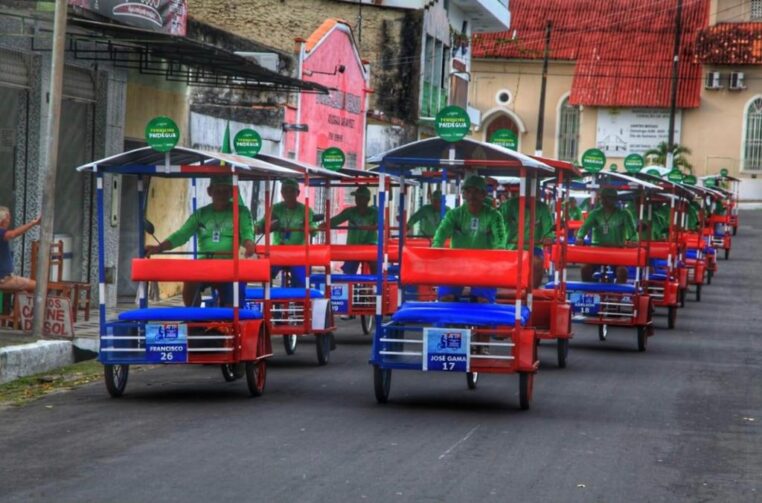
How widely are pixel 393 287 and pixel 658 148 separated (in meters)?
51.5

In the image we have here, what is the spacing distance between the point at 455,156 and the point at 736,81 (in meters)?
57.7

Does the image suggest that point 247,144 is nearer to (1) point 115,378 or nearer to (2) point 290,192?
(2) point 290,192

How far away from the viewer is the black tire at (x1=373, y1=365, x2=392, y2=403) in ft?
42.6

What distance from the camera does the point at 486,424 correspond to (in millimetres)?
12055

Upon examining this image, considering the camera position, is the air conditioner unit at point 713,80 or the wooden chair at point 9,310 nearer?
the wooden chair at point 9,310

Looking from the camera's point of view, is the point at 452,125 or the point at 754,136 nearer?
the point at 452,125

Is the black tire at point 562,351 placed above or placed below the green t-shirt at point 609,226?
below

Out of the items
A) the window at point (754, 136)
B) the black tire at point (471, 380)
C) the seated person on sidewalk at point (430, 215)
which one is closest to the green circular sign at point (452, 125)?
the black tire at point (471, 380)

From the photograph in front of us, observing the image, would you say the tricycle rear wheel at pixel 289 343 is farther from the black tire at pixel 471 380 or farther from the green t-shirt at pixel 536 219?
the black tire at pixel 471 380

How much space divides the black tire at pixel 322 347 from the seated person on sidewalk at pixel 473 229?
2433 millimetres

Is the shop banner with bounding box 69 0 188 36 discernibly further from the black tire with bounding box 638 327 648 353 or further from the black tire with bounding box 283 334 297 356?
the black tire with bounding box 638 327 648 353

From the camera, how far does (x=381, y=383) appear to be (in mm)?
13000

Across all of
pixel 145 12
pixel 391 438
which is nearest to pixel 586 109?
pixel 145 12

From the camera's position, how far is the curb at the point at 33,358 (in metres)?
14.7
